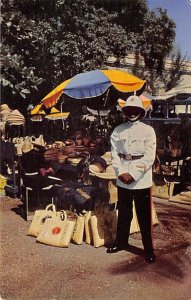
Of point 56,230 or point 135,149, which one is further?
point 56,230

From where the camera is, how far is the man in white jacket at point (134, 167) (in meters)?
3.00

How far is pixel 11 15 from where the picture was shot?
2.79 metres

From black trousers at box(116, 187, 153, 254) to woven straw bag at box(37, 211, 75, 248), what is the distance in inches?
20.6

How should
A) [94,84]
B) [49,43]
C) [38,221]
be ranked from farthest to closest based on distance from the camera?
[94,84], [38,221], [49,43]

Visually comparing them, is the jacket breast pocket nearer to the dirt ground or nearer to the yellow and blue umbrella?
the dirt ground

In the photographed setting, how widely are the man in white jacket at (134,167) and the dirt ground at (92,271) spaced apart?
10cm

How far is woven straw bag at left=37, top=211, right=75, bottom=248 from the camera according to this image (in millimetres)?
3467

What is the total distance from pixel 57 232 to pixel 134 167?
1023mm

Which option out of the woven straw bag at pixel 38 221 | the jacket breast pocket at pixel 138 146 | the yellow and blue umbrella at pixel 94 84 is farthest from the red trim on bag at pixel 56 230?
the yellow and blue umbrella at pixel 94 84

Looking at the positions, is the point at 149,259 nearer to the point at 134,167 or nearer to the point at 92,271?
the point at 92,271

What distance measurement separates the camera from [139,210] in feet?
10.6

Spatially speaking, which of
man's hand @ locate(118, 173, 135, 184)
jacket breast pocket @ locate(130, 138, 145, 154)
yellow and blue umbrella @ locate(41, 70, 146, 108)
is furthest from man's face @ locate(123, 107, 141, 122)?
yellow and blue umbrella @ locate(41, 70, 146, 108)

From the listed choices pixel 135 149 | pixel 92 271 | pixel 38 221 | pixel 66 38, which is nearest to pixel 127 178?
pixel 135 149

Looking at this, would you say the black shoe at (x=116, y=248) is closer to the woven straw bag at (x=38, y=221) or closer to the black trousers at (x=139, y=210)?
the black trousers at (x=139, y=210)
